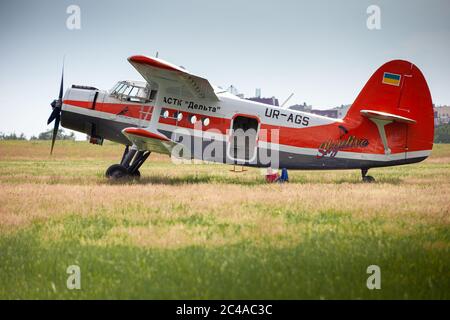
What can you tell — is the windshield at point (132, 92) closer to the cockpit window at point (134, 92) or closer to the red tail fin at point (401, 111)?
the cockpit window at point (134, 92)

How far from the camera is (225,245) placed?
21.6 feet

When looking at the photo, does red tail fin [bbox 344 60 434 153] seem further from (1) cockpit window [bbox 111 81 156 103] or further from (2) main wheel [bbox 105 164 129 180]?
(2) main wheel [bbox 105 164 129 180]

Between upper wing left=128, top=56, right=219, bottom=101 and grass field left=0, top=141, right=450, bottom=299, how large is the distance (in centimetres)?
396

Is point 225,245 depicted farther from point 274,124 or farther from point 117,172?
point 117,172

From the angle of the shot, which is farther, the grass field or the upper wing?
the upper wing

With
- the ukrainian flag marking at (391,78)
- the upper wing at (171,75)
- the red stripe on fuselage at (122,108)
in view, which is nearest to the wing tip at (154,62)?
the upper wing at (171,75)

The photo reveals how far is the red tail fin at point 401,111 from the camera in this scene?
14.8 metres

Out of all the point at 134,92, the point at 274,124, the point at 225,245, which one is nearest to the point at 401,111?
the point at 274,124

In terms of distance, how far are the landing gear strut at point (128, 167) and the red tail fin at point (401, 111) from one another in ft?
Answer: 23.6

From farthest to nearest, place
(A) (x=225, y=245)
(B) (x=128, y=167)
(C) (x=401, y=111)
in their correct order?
(B) (x=128, y=167)
(C) (x=401, y=111)
(A) (x=225, y=245)

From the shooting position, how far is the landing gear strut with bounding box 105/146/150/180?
602 inches

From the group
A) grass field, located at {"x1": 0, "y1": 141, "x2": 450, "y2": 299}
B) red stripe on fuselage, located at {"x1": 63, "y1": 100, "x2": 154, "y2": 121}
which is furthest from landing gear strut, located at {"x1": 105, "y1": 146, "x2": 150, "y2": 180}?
grass field, located at {"x1": 0, "y1": 141, "x2": 450, "y2": 299}

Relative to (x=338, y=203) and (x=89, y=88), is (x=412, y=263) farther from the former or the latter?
(x=89, y=88)

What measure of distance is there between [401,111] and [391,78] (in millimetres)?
1153
